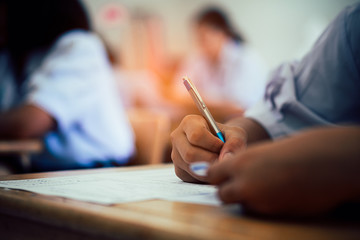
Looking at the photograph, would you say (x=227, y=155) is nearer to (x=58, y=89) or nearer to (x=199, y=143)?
(x=199, y=143)

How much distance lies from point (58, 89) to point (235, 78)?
2177 mm

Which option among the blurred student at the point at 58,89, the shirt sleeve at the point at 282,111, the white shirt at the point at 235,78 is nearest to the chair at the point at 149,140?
the blurred student at the point at 58,89

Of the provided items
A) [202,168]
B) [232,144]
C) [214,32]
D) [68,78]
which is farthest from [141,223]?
[214,32]

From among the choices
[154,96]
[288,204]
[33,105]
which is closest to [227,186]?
[288,204]

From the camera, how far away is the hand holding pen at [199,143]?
1.44 feet

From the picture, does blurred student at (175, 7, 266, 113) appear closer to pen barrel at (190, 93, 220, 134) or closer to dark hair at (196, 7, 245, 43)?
dark hair at (196, 7, 245, 43)

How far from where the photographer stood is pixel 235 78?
3215mm

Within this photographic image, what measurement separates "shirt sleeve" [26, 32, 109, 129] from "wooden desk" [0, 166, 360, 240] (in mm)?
843

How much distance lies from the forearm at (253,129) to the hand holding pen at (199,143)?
0.44ft

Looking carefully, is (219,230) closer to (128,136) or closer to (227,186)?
(227,186)

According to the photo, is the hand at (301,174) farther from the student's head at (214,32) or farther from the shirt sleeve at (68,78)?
the student's head at (214,32)

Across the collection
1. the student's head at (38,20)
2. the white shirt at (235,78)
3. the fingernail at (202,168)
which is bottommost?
the white shirt at (235,78)

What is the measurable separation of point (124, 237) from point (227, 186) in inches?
3.1

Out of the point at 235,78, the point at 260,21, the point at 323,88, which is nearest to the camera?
the point at 323,88
